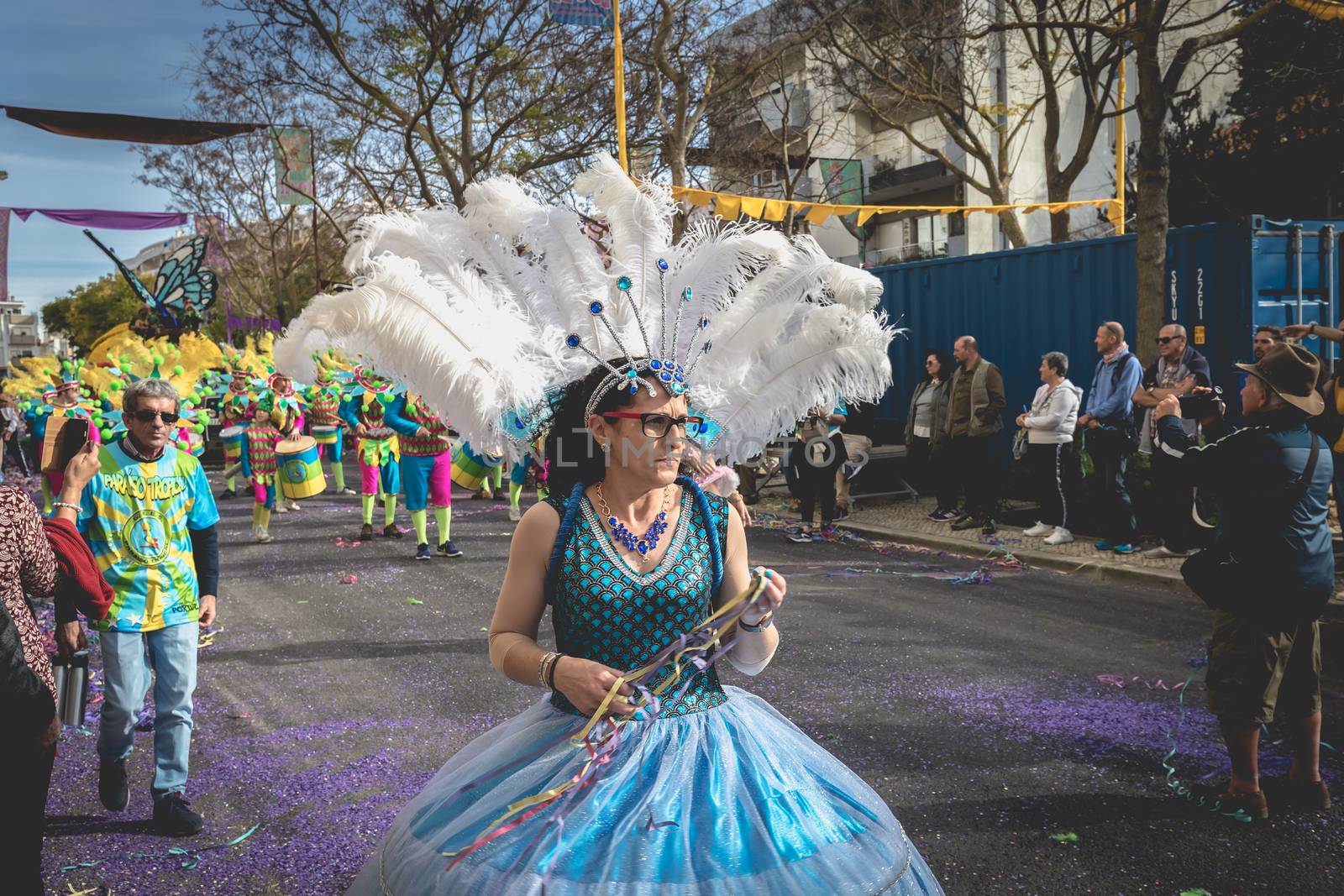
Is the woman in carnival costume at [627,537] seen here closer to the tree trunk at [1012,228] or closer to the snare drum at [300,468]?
the snare drum at [300,468]

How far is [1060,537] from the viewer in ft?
31.1

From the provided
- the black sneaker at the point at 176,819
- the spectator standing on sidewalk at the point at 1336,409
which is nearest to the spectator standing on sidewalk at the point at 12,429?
the black sneaker at the point at 176,819

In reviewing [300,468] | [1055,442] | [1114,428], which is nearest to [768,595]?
[1114,428]

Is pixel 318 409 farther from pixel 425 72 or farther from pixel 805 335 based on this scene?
pixel 805 335

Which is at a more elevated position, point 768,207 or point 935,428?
point 768,207

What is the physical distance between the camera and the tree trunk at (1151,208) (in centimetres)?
966

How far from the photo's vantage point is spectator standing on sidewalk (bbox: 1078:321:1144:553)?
29.7 feet

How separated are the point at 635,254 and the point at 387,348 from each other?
2.36 feet

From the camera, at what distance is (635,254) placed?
2.95 metres

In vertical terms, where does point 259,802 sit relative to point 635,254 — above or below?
below

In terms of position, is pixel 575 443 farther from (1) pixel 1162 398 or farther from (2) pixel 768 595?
(1) pixel 1162 398

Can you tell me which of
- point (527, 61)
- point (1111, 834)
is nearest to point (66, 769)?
point (1111, 834)

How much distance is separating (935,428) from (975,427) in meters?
0.86

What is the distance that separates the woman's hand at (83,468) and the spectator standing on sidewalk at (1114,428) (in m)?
7.60
